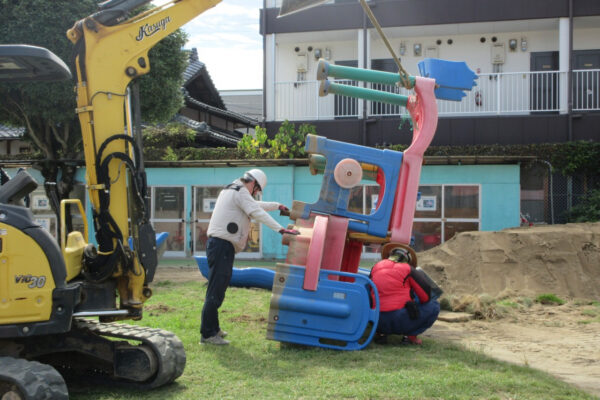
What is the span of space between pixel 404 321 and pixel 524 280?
552 cm

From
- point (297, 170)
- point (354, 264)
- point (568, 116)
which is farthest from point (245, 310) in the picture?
point (568, 116)

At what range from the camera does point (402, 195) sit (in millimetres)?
7906

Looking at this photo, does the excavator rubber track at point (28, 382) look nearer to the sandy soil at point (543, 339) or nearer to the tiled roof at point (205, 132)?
the sandy soil at point (543, 339)

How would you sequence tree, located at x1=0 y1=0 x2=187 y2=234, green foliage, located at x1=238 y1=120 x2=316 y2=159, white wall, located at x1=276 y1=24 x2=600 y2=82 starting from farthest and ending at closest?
white wall, located at x1=276 y1=24 x2=600 y2=82, green foliage, located at x1=238 y1=120 x2=316 y2=159, tree, located at x1=0 y1=0 x2=187 y2=234

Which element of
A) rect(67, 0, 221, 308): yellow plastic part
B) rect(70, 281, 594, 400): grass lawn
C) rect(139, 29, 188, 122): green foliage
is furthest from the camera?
rect(139, 29, 188, 122): green foliage

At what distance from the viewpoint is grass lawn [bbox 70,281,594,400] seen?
5441mm

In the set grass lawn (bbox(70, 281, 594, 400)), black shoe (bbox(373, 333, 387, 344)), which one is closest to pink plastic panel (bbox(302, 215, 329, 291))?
grass lawn (bbox(70, 281, 594, 400))

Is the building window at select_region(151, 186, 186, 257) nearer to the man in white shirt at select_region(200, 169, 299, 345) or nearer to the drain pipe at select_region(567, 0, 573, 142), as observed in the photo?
the drain pipe at select_region(567, 0, 573, 142)

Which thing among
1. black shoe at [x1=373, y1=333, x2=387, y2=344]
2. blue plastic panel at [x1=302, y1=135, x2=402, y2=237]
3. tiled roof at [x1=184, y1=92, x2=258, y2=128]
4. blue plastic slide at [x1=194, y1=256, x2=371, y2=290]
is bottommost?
black shoe at [x1=373, y1=333, x2=387, y2=344]

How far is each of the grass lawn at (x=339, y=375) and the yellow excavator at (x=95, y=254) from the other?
0.39m

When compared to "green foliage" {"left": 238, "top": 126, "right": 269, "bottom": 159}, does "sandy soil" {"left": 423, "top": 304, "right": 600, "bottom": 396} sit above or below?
below

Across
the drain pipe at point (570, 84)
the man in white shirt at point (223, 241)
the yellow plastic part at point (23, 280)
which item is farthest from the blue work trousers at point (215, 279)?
the drain pipe at point (570, 84)

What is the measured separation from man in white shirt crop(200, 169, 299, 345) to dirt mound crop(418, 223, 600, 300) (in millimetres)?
5515

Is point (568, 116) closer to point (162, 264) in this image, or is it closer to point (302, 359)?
point (162, 264)
